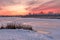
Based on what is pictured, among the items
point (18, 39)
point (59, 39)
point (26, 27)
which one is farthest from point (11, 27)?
point (18, 39)

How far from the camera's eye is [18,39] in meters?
11.6

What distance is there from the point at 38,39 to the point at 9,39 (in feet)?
6.80

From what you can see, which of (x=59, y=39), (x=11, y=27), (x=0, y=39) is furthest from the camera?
(x=11, y=27)

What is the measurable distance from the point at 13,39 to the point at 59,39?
482cm

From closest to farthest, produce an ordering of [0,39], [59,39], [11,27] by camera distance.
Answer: [0,39], [59,39], [11,27]

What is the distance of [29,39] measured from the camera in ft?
38.7

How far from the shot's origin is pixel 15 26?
62.7 ft

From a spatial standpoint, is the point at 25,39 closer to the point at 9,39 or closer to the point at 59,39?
the point at 9,39

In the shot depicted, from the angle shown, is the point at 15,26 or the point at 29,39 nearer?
the point at 29,39

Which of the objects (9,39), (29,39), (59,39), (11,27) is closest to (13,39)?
(9,39)

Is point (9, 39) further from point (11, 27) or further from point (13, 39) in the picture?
point (11, 27)

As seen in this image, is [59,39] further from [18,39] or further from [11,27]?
[11,27]

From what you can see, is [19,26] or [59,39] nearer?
[59,39]

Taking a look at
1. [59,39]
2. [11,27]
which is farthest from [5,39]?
[11,27]
